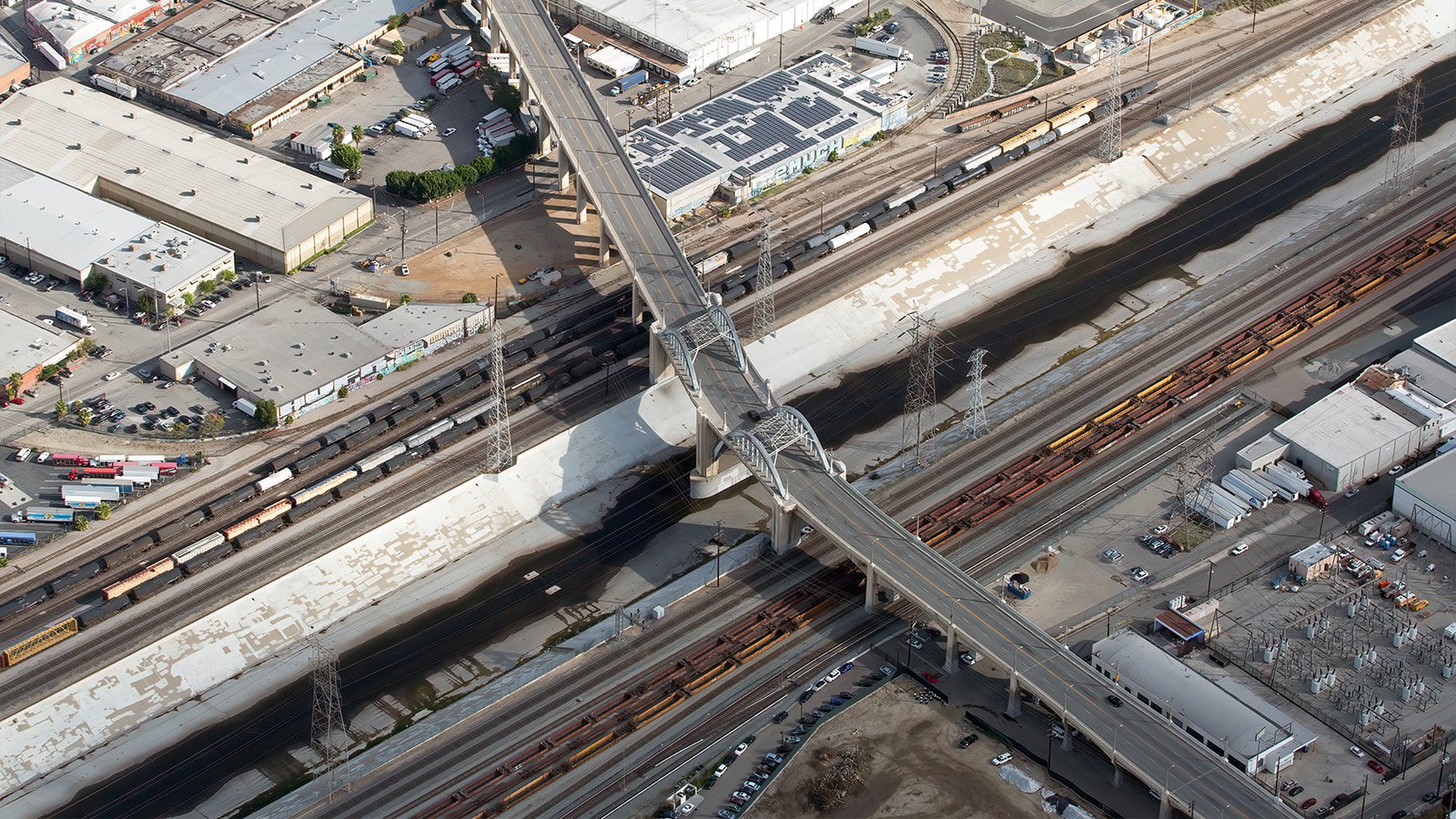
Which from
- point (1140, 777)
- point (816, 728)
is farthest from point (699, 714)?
point (1140, 777)

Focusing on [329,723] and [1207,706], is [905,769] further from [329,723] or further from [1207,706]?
[329,723]

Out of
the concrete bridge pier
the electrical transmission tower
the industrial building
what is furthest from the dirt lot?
the electrical transmission tower

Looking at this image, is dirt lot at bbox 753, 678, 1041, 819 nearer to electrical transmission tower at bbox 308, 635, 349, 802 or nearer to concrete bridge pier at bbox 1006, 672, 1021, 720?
concrete bridge pier at bbox 1006, 672, 1021, 720

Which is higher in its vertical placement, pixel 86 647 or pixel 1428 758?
pixel 86 647

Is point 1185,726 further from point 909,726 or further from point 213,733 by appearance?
point 213,733

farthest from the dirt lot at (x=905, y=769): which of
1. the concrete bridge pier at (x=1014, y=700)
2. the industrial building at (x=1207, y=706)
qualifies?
the industrial building at (x=1207, y=706)

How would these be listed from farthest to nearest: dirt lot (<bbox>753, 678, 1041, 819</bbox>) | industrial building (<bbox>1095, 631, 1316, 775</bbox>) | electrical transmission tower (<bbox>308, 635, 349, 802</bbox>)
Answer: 1. industrial building (<bbox>1095, 631, 1316, 775</bbox>)
2. electrical transmission tower (<bbox>308, 635, 349, 802</bbox>)
3. dirt lot (<bbox>753, 678, 1041, 819</bbox>)
